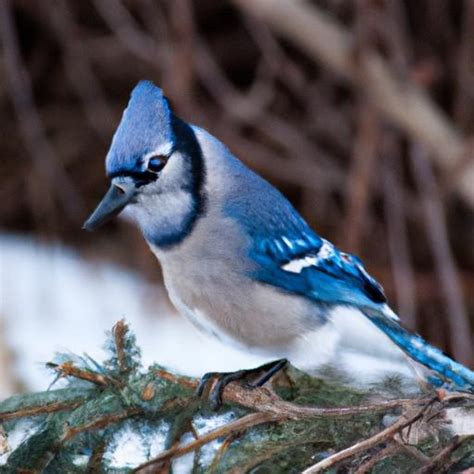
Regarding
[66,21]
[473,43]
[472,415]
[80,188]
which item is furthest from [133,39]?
[472,415]

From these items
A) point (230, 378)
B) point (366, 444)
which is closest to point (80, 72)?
point (230, 378)

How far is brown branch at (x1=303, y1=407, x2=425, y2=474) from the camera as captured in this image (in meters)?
0.98

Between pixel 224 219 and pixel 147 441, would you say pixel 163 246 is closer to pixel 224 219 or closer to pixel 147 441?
pixel 224 219

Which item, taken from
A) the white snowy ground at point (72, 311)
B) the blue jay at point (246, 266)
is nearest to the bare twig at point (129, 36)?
the white snowy ground at point (72, 311)

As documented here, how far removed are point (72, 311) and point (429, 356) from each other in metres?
1.70

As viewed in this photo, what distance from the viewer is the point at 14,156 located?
335 cm

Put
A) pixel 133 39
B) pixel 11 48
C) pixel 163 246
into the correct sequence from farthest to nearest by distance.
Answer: pixel 133 39 < pixel 11 48 < pixel 163 246

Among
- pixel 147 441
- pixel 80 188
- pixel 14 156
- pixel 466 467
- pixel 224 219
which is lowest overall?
pixel 466 467

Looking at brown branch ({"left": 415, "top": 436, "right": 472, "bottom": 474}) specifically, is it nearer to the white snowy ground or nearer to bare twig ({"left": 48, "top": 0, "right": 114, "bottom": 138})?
the white snowy ground

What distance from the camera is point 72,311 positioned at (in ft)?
9.39

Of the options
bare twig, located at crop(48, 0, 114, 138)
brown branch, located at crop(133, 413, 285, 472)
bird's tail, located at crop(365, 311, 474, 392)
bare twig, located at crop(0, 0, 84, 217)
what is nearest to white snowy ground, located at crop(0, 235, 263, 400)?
bare twig, located at crop(0, 0, 84, 217)

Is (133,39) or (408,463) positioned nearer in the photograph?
(408,463)

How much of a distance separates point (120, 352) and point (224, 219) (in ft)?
1.01

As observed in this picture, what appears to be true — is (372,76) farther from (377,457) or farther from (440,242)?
(377,457)
